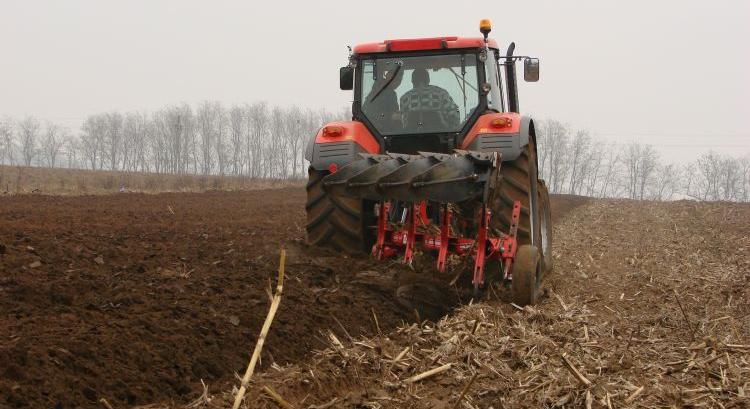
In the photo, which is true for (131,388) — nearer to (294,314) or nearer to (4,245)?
(294,314)

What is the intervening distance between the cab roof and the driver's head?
206 millimetres

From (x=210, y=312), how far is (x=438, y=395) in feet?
5.01

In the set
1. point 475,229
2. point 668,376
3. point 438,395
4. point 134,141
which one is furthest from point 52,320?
point 134,141

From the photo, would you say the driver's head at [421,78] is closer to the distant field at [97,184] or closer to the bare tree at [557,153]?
the distant field at [97,184]

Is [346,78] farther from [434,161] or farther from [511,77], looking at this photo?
[434,161]

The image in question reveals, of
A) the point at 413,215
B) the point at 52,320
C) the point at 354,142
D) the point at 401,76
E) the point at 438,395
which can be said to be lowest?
the point at 438,395

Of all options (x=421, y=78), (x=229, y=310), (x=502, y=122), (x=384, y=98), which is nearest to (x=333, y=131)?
(x=384, y=98)

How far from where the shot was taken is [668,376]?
372 centimetres

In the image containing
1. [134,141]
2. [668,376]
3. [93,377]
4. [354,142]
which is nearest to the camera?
[93,377]

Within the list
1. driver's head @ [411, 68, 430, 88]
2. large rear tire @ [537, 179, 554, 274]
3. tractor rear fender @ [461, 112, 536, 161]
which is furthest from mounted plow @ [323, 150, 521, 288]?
large rear tire @ [537, 179, 554, 274]

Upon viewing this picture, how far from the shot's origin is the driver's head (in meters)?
6.97

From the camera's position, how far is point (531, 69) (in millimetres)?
7461

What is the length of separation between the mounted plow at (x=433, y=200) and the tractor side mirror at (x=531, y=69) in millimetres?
1705

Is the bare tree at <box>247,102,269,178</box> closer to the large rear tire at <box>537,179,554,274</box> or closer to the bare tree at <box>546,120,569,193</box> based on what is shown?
the bare tree at <box>546,120,569,193</box>
